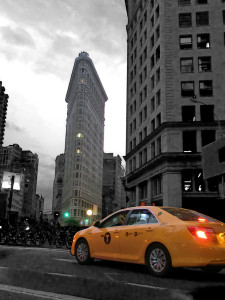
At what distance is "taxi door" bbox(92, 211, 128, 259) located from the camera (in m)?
8.00

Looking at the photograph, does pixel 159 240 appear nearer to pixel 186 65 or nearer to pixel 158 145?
pixel 158 145

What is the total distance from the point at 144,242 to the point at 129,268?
1.37 metres

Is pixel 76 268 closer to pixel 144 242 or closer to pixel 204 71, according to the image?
pixel 144 242

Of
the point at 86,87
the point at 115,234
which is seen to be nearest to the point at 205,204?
the point at 115,234

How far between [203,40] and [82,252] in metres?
32.7

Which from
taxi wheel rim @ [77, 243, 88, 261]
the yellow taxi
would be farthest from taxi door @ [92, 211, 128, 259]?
taxi wheel rim @ [77, 243, 88, 261]

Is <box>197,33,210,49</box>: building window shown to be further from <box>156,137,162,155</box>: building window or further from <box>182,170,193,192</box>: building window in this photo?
<box>182,170,193,192</box>: building window

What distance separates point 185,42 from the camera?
119 feet

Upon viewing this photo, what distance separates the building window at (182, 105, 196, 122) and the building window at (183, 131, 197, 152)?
5.45 feet

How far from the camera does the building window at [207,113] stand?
32.6 meters

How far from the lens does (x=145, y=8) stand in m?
44.8

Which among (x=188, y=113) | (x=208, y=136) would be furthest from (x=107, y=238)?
(x=188, y=113)

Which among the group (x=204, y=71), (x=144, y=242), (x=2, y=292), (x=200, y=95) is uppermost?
(x=204, y=71)

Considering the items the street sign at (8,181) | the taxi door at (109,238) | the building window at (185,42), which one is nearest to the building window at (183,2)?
the building window at (185,42)
